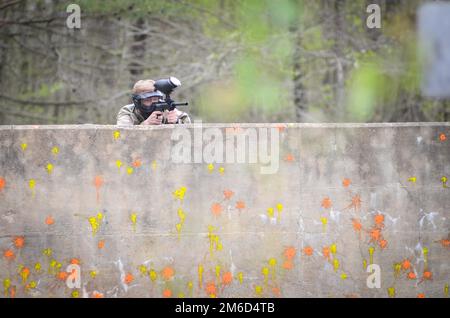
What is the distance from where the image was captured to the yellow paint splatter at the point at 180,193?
5.94 metres

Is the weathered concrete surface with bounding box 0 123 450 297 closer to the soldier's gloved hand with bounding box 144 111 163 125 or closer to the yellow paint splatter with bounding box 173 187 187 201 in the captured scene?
the yellow paint splatter with bounding box 173 187 187 201

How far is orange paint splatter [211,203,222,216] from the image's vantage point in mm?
5957

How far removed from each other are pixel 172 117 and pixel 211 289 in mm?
1687

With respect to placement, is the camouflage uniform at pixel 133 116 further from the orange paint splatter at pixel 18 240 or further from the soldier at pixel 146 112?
the orange paint splatter at pixel 18 240

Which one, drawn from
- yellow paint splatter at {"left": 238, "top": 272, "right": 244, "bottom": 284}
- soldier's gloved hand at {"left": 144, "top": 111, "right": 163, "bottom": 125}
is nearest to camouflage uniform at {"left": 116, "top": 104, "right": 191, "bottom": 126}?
soldier's gloved hand at {"left": 144, "top": 111, "right": 163, "bottom": 125}

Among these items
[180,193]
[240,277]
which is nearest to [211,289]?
[240,277]

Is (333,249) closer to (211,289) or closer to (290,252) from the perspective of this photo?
(290,252)

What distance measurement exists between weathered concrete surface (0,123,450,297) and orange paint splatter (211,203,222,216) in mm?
16

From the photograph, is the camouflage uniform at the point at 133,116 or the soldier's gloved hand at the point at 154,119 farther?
the camouflage uniform at the point at 133,116

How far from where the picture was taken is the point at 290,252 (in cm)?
597

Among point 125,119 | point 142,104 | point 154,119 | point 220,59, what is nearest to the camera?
point 154,119

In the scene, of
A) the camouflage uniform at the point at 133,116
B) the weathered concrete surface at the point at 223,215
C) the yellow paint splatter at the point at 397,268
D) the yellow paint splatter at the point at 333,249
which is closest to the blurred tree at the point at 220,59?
the camouflage uniform at the point at 133,116

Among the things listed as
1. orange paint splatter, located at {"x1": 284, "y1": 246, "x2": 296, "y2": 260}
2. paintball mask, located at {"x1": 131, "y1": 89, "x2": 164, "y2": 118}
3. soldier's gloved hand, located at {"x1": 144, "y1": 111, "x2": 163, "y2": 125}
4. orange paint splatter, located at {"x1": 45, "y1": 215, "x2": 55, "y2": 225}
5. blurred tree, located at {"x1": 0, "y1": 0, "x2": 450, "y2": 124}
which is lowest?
orange paint splatter, located at {"x1": 284, "y1": 246, "x2": 296, "y2": 260}
